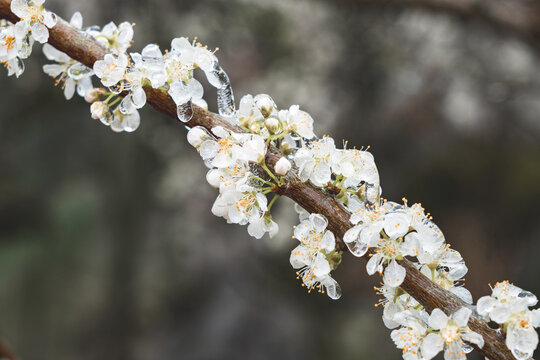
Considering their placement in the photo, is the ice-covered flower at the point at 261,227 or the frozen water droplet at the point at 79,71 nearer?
the ice-covered flower at the point at 261,227

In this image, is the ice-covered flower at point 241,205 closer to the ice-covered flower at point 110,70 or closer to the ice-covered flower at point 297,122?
the ice-covered flower at point 297,122

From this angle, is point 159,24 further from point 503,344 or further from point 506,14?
point 503,344

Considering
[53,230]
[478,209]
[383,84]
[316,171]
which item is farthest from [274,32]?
[53,230]

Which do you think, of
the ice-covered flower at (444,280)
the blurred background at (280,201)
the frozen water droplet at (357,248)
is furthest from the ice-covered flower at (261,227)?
the blurred background at (280,201)


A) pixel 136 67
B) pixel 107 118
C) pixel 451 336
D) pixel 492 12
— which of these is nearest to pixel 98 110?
pixel 107 118

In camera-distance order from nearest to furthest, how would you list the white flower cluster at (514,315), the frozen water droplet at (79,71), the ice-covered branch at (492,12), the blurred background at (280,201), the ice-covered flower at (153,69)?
the white flower cluster at (514,315)
the ice-covered flower at (153,69)
the frozen water droplet at (79,71)
the ice-covered branch at (492,12)
the blurred background at (280,201)

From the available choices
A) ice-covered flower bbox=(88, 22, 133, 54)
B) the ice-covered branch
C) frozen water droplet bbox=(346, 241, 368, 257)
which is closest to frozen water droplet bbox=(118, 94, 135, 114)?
ice-covered flower bbox=(88, 22, 133, 54)

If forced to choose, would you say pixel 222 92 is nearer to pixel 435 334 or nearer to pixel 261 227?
pixel 261 227
